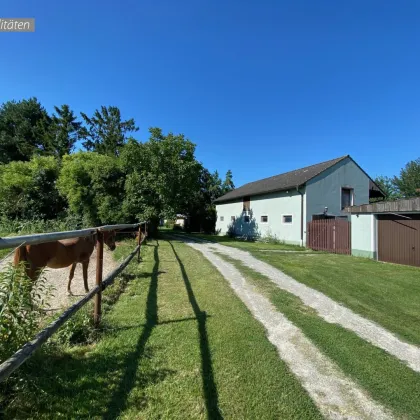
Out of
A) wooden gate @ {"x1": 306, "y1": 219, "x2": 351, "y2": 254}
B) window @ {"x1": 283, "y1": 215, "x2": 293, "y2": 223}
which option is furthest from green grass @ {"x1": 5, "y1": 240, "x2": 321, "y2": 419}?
window @ {"x1": 283, "y1": 215, "x2": 293, "y2": 223}

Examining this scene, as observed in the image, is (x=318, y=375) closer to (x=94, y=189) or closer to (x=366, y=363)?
(x=366, y=363)

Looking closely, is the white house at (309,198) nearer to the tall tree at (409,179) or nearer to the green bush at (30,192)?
the green bush at (30,192)

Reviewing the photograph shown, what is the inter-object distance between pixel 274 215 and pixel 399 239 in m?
10.2

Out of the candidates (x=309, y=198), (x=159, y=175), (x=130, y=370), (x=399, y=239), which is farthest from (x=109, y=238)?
(x=309, y=198)

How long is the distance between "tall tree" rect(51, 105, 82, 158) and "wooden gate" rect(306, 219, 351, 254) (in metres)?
34.7

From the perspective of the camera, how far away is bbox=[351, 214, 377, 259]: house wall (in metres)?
12.7

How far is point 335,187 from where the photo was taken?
A: 1952 cm

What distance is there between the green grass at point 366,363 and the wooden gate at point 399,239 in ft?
28.0

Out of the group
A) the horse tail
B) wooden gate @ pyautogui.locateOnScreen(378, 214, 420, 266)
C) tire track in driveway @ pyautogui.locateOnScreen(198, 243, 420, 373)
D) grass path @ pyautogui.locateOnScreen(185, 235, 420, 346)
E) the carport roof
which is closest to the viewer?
the horse tail

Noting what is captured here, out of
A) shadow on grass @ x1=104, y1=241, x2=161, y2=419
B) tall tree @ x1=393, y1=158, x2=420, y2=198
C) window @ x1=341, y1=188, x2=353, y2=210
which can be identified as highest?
tall tree @ x1=393, y1=158, x2=420, y2=198

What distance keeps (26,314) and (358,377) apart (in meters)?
3.32

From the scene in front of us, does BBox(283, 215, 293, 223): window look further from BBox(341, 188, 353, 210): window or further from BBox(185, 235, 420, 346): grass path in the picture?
BBox(185, 235, 420, 346): grass path

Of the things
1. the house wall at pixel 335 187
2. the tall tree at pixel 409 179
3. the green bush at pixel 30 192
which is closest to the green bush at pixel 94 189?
the green bush at pixel 30 192

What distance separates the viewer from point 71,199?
61.5 feet
